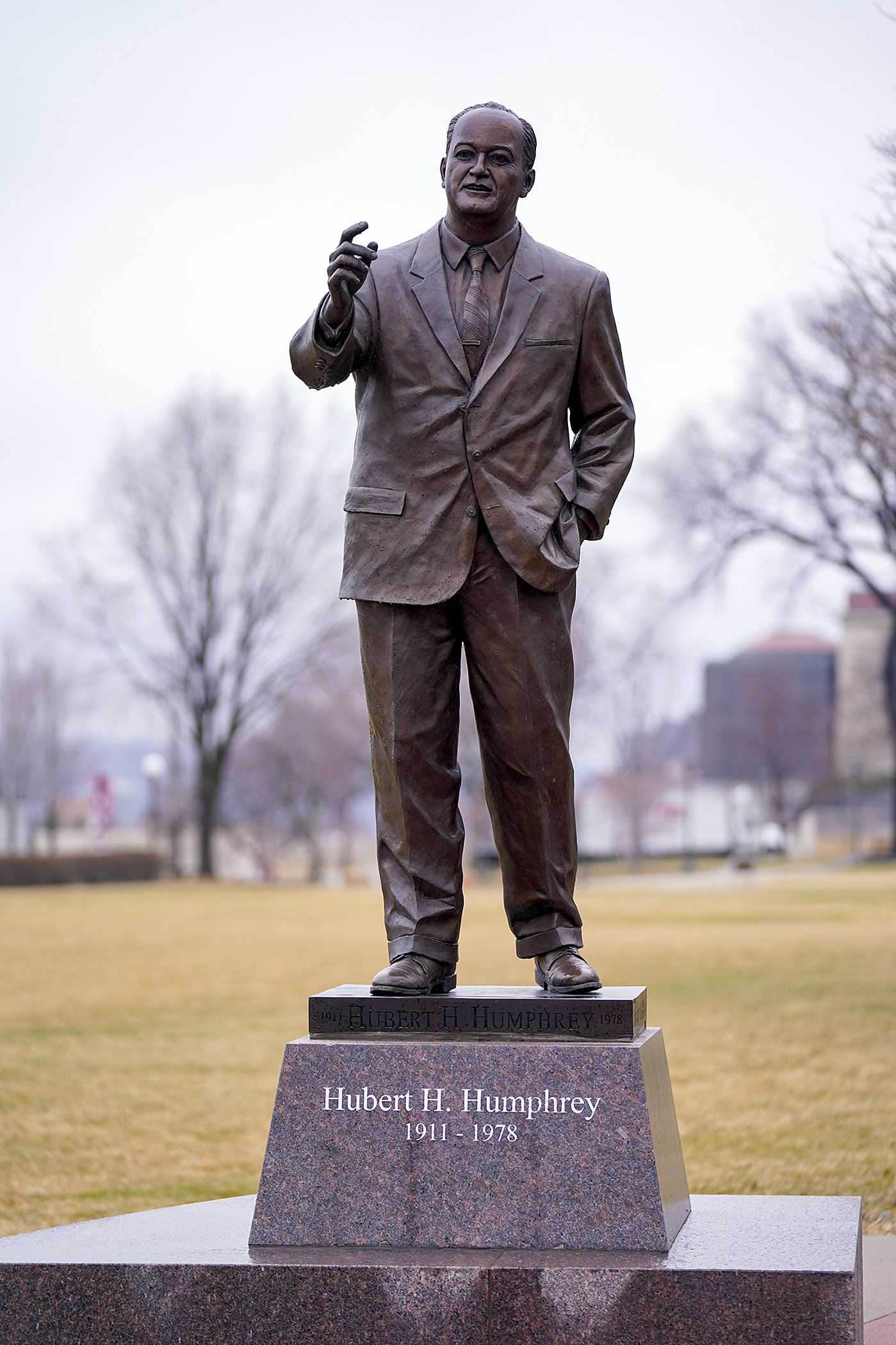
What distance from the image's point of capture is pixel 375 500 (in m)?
4.49

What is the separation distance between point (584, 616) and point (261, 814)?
70.4 ft

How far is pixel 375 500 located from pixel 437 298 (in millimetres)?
592

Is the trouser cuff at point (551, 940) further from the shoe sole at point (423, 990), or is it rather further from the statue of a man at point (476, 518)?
the shoe sole at point (423, 990)

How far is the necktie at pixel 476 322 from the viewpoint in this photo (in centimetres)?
450

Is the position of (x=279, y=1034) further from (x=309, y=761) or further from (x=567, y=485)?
(x=309, y=761)

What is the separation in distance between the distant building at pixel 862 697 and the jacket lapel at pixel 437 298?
58448 millimetres

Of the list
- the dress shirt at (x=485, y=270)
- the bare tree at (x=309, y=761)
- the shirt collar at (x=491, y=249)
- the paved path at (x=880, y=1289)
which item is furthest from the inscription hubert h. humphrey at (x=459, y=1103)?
the bare tree at (x=309, y=761)

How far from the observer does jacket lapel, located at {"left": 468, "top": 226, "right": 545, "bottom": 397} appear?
176 inches

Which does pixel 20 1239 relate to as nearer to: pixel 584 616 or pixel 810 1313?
pixel 810 1313

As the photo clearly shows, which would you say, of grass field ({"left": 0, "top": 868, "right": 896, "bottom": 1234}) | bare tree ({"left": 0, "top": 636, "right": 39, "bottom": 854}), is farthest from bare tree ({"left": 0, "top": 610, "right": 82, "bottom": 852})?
grass field ({"left": 0, "top": 868, "right": 896, "bottom": 1234})

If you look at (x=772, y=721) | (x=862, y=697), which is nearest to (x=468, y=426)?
(x=862, y=697)

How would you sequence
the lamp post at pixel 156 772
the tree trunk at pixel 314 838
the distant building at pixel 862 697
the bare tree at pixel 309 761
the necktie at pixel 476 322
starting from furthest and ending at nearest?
1. the distant building at pixel 862 697
2. the tree trunk at pixel 314 838
3. the bare tree at pixel 309 761
4. the lamp post at pixel 156 772
5. the necktie at pixel 476 322

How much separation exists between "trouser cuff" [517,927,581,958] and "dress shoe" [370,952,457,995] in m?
0.22

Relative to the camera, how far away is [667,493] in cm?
3231
